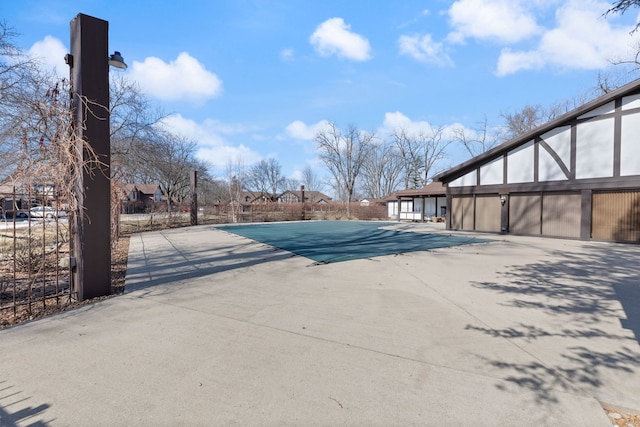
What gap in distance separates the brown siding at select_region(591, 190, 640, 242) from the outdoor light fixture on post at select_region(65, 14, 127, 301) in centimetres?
1701

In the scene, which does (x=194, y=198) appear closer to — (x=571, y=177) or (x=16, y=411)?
(x=571, y=177)

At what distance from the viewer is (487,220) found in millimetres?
17203

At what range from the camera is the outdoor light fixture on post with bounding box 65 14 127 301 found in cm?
494

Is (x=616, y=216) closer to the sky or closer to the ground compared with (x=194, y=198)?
closer to the ground

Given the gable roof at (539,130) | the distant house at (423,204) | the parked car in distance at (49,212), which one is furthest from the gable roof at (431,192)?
the parked car in distance at (49,212)

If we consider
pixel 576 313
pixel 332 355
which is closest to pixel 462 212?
pixel 576 313

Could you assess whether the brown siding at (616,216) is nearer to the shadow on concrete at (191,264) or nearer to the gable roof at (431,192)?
the shadow on concrete at (191,264)

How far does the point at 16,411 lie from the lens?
2314 millimetres

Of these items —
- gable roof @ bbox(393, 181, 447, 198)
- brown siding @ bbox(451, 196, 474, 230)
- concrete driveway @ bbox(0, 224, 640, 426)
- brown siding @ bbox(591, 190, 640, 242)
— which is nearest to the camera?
concrete driveway @ bbox(0, 224, 640, 426)

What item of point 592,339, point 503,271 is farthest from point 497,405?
point 503,271

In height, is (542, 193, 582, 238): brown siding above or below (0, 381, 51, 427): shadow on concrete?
above

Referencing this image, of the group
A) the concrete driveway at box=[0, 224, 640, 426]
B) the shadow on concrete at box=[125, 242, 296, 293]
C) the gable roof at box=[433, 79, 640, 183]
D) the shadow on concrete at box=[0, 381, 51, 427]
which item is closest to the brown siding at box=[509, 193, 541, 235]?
the gable roof at box=[433, 79, 640, 183]

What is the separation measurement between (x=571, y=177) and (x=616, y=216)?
86.6 inches

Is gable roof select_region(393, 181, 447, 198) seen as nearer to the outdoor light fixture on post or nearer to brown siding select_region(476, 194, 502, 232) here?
brown siding select_region(476, 194, 502, 232)
